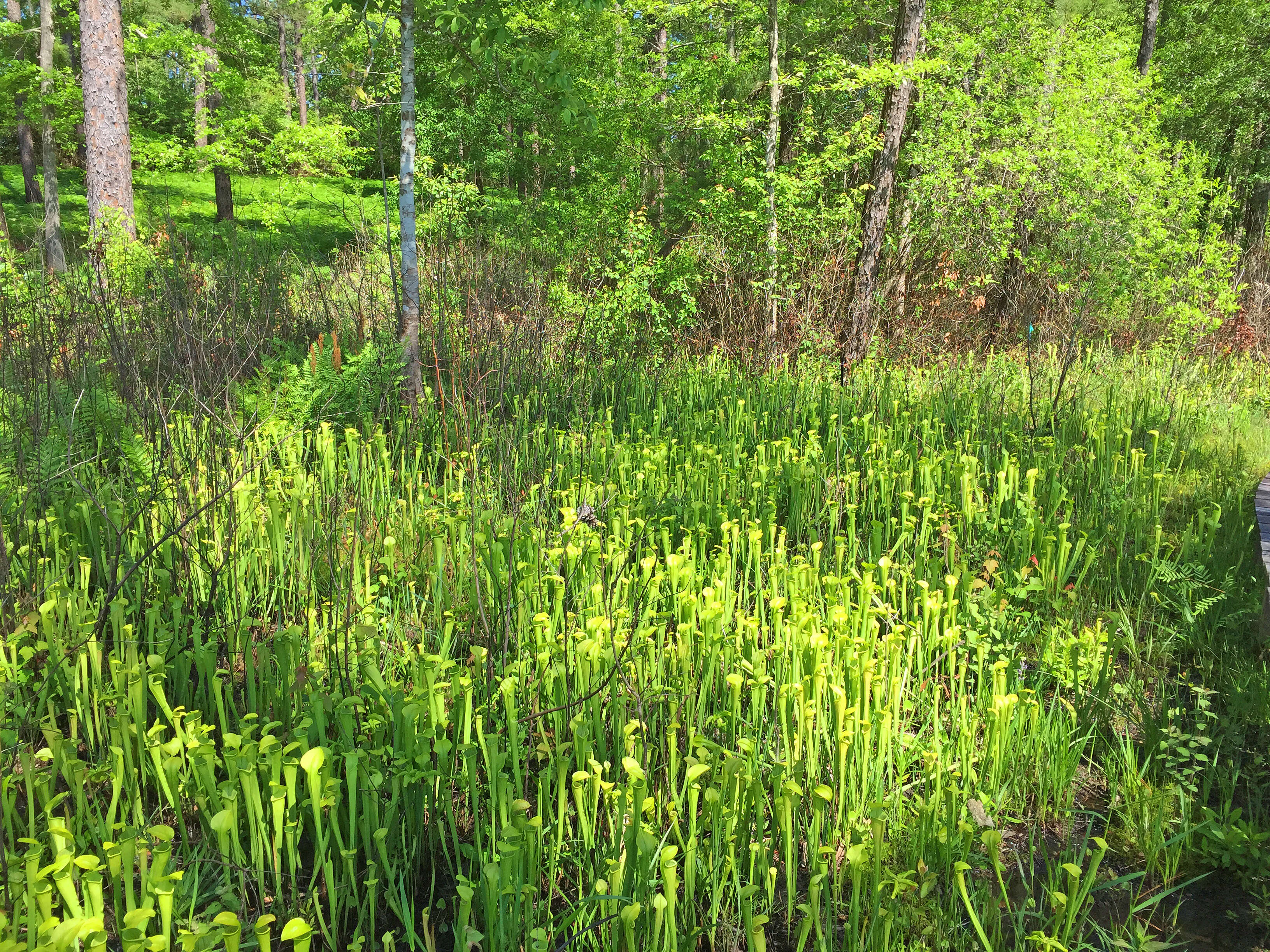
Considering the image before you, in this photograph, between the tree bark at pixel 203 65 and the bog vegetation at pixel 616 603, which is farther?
the tree bark at pixel 203 65

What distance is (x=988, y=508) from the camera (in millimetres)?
3877

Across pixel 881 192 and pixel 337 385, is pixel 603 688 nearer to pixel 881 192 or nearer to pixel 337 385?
pixel 337 385

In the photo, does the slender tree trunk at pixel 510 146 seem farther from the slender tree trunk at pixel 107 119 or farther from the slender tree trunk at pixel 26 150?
the slender tree trunk at pixel 26 150

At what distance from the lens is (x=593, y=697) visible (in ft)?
7.06

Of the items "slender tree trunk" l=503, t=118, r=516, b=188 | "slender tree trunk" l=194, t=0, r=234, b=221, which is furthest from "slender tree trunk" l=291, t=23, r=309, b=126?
"slender tree trunk" l=503, t=118, r=516, b=188

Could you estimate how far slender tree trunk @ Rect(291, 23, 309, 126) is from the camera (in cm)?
3331

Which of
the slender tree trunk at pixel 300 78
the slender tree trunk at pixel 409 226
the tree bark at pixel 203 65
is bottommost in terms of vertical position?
the slender tree trunk at pixel 409 226

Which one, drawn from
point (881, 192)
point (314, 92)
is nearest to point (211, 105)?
point (881, 192)

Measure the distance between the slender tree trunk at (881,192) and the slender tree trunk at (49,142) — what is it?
1233 cm

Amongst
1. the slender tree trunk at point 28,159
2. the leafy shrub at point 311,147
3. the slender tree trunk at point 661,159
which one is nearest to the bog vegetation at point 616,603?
the slender tree trunk at point 661,159

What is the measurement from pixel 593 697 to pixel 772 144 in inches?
335

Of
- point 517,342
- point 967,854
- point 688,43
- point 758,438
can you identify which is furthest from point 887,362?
point 967,854

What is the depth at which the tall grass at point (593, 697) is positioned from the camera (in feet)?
5.52

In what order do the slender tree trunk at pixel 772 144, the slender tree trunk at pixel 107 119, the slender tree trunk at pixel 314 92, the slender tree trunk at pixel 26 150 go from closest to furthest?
the slender tree trunk at pixel 772 144
the slender tree trunk at pixel 107 119
the slender tree trunk at pixel 26 150
the slender tree trunk at pixel 314 92
